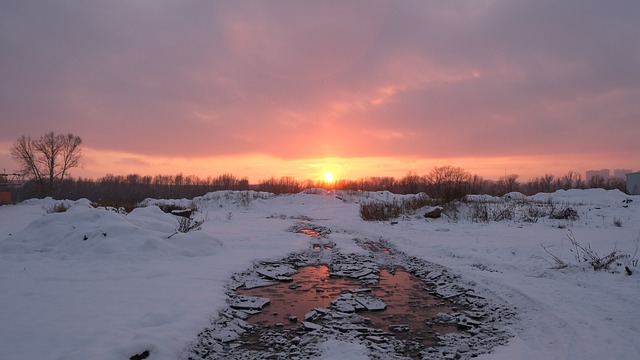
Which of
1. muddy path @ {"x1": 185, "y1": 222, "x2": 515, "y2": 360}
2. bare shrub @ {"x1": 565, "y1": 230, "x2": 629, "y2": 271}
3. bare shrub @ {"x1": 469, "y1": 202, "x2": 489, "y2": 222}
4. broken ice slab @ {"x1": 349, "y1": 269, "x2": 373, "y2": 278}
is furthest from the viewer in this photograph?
bare shrub @ {"x1": 469, "y1": 202, "x2": 489, "y2": 222}

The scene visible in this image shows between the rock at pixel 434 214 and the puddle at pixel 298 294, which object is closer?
the puddle at pixel 298 294

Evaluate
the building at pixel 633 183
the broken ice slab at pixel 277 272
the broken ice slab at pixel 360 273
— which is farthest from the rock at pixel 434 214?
the building at pixel 633 183

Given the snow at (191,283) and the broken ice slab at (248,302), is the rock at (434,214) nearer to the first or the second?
the snow at (191,283)

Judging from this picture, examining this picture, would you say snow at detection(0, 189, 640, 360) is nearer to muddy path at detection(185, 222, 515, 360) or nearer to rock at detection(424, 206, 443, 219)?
muddy path at detection(185, 222, 515, 360)

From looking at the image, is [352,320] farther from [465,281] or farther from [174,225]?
[174,225]

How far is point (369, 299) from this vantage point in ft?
23.0

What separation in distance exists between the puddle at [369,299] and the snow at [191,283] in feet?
3.09

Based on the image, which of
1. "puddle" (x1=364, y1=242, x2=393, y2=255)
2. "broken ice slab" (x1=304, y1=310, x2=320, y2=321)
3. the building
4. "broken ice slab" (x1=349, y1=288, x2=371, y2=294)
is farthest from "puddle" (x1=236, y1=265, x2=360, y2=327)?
the building

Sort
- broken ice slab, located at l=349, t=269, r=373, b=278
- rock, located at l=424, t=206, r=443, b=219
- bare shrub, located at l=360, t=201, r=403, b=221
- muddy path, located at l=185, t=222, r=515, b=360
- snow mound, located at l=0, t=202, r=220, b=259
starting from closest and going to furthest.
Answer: muddy path, located at l=185, t=222, r=515, b=360 < broken ice slab, located at l=349, t=269, r=373, b=278 < snow mound, located at l=0, t=202, r=220, b=259 < rock, located at l=424, t=206, r=443, b=219 < bare shrub, located at l=360, t=201, r=403, b=221

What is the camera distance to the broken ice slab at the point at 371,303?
6.53 metres

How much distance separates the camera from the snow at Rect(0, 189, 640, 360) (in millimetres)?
4574

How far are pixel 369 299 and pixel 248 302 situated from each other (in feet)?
7.42

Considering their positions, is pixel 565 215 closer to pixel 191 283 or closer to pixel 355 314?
pixel 355 314

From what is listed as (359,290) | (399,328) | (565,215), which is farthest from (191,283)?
(565,215)
